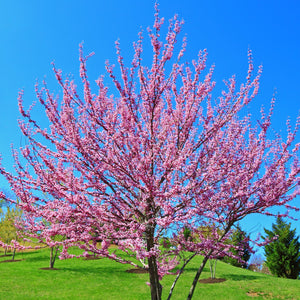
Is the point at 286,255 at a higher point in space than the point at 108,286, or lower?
higher

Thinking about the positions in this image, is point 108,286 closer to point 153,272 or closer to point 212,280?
point 212,280

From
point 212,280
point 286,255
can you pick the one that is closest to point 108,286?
point 212,280

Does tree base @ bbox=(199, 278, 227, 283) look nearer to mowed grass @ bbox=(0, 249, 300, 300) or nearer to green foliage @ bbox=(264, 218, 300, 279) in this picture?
mowed grass @ bbox=(0, 249, 300, 300)

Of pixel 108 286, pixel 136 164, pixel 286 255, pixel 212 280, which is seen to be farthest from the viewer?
pixel 286 255

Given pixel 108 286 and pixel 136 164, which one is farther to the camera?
pixel 108 286

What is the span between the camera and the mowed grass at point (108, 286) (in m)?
14.2

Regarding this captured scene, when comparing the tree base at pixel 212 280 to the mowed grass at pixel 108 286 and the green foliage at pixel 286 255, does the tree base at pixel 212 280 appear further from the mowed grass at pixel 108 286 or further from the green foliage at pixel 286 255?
the green foliage at pixel 286 255

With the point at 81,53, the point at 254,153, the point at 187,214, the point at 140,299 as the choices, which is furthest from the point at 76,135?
the point at 140,299

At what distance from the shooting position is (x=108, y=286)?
622 inches

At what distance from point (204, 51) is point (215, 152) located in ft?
6.92

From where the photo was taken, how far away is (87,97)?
582 cm

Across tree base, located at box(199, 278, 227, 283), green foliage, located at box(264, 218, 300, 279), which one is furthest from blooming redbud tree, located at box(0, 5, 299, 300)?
green foliage, located at box(264, 218, 300, 279)

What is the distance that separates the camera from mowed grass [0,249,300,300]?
1416 cm

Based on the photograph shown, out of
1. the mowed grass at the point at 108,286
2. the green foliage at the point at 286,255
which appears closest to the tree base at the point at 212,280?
the mowed grass at the point at 108,286
